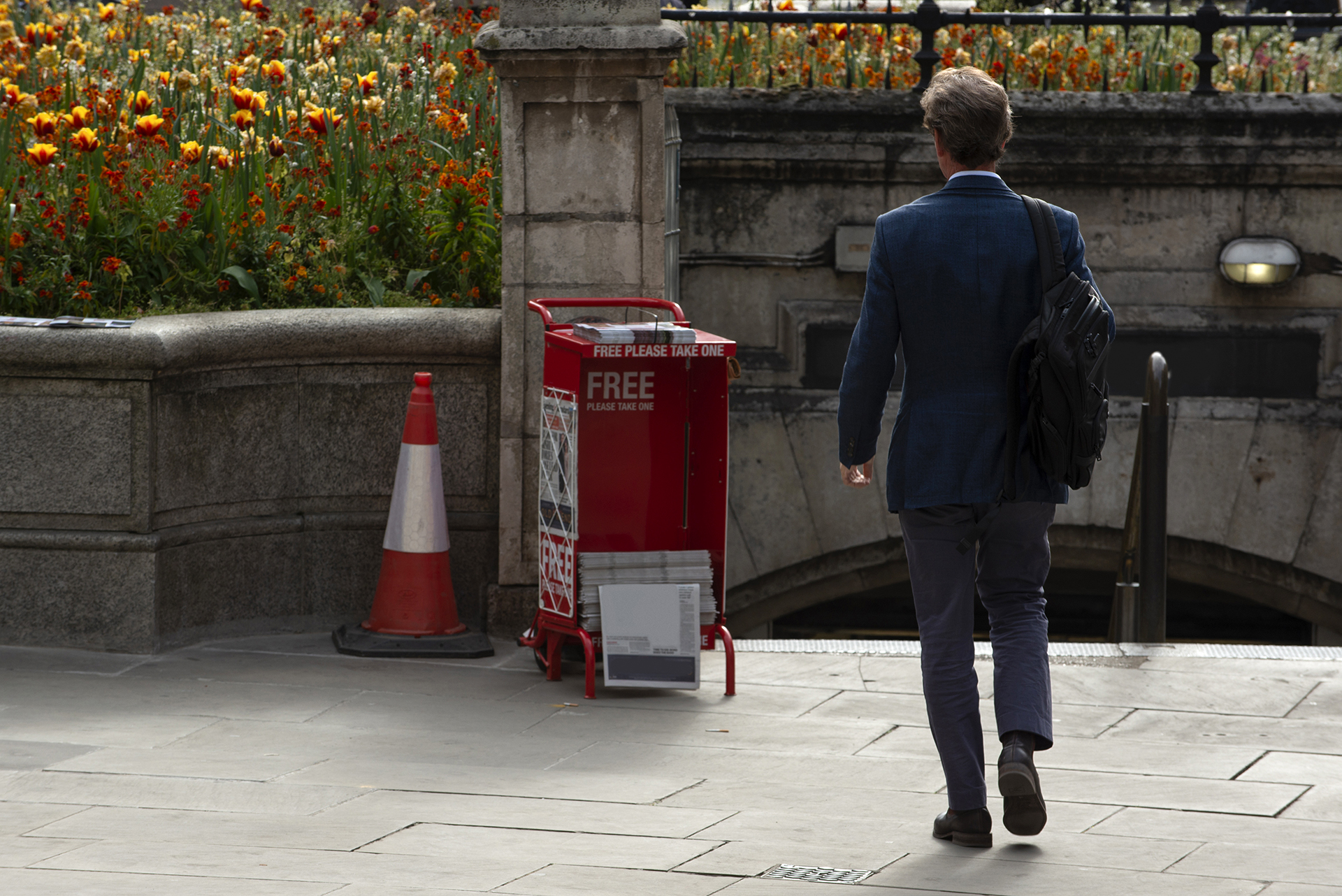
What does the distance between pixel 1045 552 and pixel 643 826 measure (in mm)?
1158

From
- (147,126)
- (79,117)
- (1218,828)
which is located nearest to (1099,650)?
(1218,828)

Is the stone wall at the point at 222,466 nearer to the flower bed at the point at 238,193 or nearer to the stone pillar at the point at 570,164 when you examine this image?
the stone pillar at the point at 570,164

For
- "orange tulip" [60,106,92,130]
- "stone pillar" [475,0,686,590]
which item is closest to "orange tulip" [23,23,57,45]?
"orange tulip" [60,106,92,130]

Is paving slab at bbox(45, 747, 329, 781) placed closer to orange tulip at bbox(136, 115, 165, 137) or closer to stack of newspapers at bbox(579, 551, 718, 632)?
stack of newspapers at bbox(579, 551, 718, 632)

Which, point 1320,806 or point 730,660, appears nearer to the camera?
point 1320,806

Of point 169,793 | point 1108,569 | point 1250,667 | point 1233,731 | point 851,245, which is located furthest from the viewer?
point 1108,569

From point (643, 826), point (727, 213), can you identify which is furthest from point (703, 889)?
point (727, 213)

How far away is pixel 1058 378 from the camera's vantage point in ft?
11.9

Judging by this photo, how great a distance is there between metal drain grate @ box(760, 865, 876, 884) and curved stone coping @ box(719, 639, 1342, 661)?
2433 mm

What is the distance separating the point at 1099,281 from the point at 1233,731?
3.75 m

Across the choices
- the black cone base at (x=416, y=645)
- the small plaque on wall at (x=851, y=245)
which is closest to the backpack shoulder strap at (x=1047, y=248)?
the black cone base at (x=416, y=645)

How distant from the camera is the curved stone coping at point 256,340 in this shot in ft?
18.1

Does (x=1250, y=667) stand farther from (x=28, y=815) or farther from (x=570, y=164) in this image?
(x=28, y=815)

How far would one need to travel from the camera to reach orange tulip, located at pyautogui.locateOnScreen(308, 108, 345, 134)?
6.81 m
